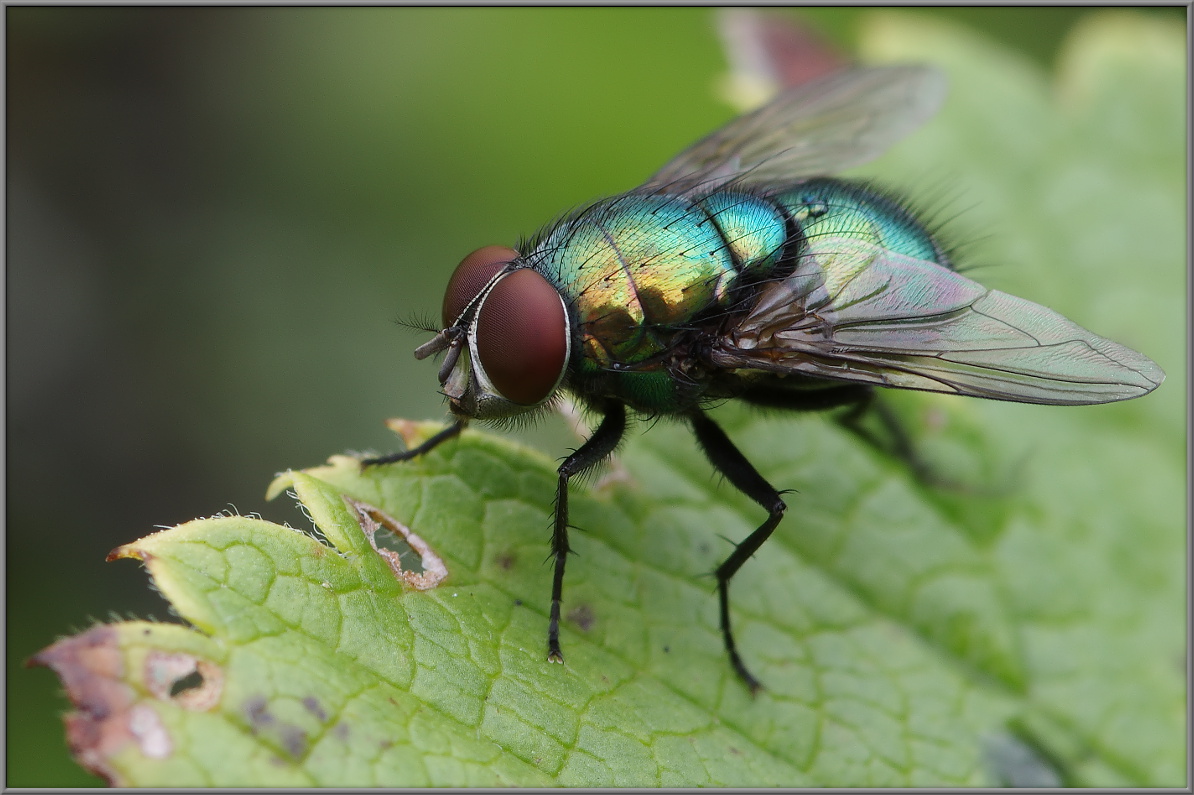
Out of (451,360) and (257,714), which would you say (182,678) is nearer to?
(257,714)

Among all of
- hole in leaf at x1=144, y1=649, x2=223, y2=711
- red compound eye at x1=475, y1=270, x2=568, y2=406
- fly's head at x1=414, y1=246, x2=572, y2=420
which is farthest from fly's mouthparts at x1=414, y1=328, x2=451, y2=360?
hole in leaf at x1=144, y1=649, x2=223, y2=711

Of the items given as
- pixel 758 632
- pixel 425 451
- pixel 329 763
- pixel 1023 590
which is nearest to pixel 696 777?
pixel 758 632

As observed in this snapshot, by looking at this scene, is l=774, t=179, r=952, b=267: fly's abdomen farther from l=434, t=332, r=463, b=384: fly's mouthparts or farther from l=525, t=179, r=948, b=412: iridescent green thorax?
Result: l=434, t=332, r=463, b=384: fly's mouthparts

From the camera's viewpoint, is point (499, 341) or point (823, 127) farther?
point (823, 127)

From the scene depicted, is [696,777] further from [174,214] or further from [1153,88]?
[174,214]

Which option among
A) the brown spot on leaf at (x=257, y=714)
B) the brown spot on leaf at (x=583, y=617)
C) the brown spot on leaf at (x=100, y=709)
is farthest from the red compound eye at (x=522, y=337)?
the brown spot on leaf at (x=100, y=709)

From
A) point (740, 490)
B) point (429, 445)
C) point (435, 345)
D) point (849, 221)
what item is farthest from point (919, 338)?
point (429, 445)
